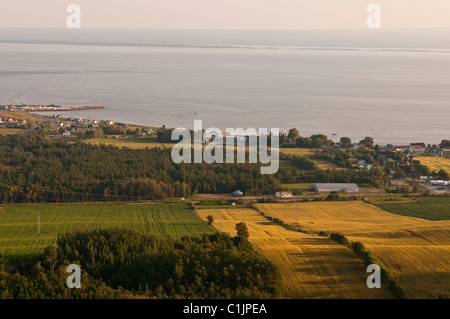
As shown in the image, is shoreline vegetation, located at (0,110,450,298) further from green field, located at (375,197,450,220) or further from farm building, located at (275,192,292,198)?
farm building, located at (275,192,292,198)

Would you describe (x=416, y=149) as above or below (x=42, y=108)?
below

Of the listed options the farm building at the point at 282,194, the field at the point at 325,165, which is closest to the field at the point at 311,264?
the farm building at the point at 282,194

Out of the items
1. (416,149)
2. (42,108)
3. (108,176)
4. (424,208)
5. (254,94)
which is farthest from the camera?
(254,94)

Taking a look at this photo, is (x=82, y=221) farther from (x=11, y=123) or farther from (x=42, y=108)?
(x=42, y=108)

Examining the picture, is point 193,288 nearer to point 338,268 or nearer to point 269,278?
point 269,278

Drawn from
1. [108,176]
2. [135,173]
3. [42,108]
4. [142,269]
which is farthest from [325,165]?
[42,108]

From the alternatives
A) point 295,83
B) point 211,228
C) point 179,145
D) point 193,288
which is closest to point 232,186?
point 211,228

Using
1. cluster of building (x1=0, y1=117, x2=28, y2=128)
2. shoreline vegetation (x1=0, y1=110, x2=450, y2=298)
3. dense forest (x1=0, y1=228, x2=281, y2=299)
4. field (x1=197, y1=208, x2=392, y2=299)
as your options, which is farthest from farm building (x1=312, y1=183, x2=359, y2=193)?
cluster of building (x1=0, y1=117, x2=28, y2=128)
